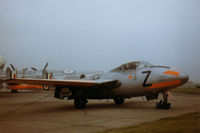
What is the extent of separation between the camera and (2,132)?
570 centimetres

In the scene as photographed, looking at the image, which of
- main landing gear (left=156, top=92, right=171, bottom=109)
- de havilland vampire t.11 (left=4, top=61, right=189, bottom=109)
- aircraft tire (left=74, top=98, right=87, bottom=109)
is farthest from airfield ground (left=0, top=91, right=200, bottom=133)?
de havilland vampire t.11 (left=4, top=61, right=189, bottom=109)

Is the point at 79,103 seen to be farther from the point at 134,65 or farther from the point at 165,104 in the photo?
the point at 165,104

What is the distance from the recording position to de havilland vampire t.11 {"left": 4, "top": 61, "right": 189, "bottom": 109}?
32.8ft

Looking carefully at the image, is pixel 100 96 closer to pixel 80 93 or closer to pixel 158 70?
pixel 80 93

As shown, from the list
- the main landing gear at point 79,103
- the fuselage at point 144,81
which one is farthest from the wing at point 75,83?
the main landing gear at point 79,103

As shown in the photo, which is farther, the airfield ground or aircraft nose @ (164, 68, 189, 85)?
aircraft nose @ (164, 68, 189, 85)

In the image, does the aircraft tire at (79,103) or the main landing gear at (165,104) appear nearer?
the main landing gear at (165,104)

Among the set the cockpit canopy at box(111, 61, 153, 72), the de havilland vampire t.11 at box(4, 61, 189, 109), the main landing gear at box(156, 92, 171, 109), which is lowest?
the main landing gear at box(156, 92, 171, 109)

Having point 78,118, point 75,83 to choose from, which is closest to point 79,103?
point 75,83

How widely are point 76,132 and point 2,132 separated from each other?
2.16 meters

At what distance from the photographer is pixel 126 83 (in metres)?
11.2

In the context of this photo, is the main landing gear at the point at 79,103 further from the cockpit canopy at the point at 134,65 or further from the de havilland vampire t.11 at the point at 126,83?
the cockpit canopy at the point at 134,65

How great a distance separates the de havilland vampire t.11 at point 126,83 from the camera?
32.8 ft

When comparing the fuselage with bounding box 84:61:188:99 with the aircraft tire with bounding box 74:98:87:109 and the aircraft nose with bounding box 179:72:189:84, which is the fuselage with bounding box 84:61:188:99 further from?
the aircraft tire with bounding box 74:98:87:109
